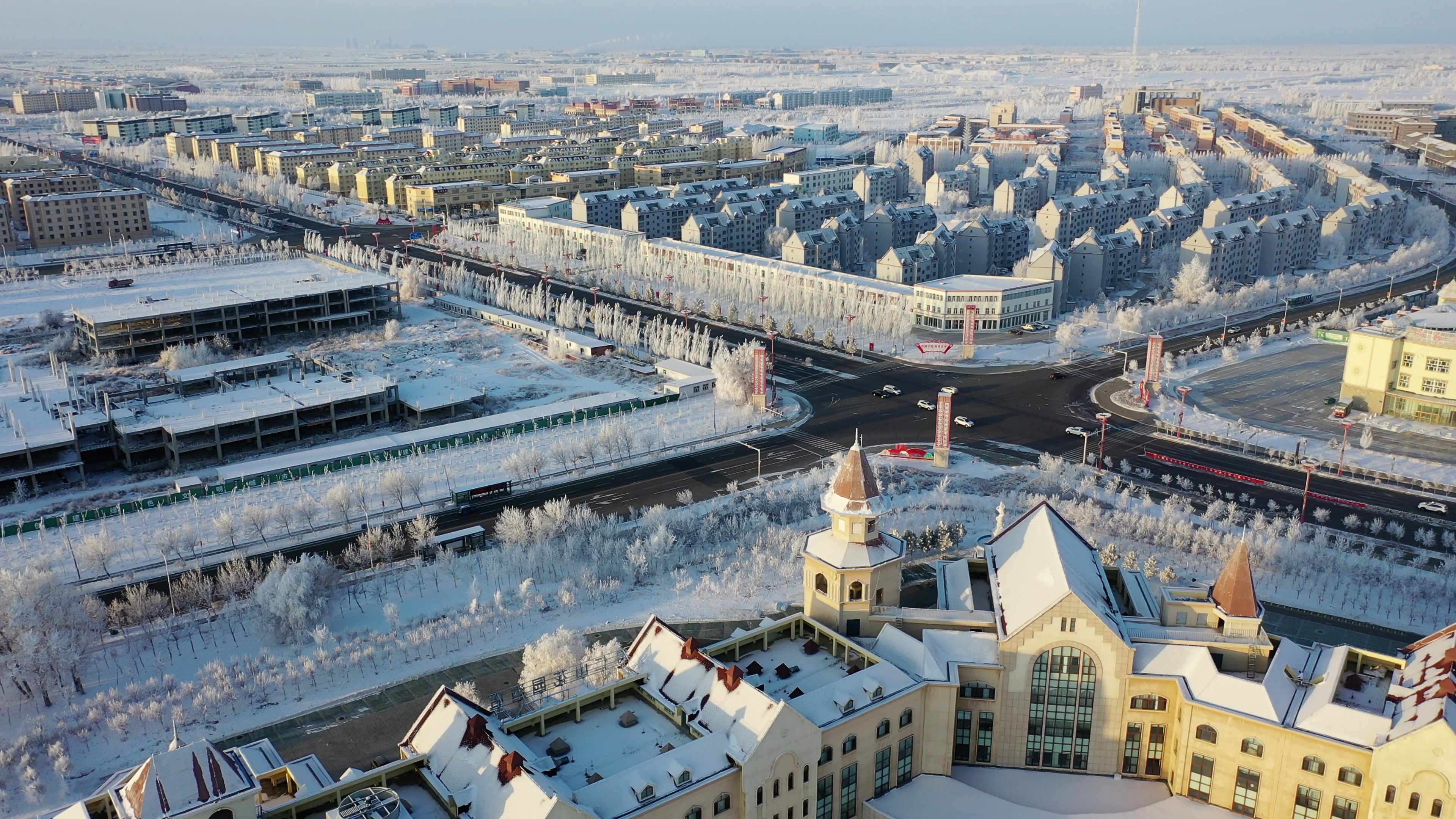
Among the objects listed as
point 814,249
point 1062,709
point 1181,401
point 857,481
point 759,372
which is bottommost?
point 1181,401

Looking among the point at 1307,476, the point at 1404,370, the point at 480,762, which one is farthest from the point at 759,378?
the point at 480,762

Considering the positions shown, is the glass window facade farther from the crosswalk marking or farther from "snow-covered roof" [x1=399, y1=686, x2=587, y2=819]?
the crosswalk marking

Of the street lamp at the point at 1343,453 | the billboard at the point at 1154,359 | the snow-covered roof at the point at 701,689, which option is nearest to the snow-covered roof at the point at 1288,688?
the snow-covered roof at the point at 701,689

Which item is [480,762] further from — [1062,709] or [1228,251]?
[1228,251]

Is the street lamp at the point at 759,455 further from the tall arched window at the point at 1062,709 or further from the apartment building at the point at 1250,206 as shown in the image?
the apartment building at the point at 1250,206

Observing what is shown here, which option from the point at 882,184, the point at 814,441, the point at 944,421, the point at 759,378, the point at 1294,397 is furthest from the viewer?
the point at 882,184

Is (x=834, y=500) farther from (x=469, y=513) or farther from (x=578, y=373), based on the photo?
(x=578, y=373)

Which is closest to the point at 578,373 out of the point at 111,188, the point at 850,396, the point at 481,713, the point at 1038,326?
the point at 850,396

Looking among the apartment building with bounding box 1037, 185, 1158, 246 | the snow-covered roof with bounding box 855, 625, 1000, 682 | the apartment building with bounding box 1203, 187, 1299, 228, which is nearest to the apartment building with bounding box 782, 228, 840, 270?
the apartment building with bounding box 1037, 185, 1158, 246
